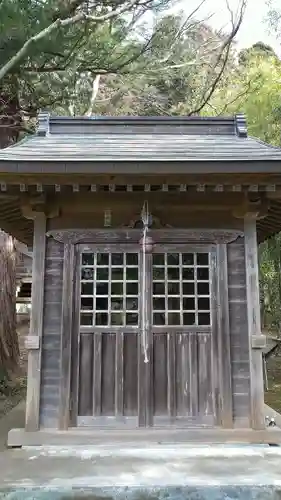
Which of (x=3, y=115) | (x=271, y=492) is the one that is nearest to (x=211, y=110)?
(x=3, y=115)

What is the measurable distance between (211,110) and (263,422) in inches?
456

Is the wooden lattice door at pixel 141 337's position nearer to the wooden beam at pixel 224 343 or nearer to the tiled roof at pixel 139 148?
the wooden beam at pixel 224 343

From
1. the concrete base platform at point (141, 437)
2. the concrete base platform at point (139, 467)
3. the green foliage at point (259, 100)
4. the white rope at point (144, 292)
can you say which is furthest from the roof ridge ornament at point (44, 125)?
the green foliage at point (259, 100)

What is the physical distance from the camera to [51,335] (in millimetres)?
5051

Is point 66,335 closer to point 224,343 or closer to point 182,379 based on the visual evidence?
point 182,379

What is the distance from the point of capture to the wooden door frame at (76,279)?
16.1ft

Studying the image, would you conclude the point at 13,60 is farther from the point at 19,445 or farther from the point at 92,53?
the point at 19,445

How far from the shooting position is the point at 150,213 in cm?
512

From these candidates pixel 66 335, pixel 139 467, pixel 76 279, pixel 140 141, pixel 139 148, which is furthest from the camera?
pixel 140 141

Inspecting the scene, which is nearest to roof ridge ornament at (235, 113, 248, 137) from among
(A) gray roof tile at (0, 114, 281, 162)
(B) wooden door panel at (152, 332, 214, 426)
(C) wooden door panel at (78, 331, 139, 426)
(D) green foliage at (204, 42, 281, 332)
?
(A) gray roof tile at (0, 114, 281, 162)

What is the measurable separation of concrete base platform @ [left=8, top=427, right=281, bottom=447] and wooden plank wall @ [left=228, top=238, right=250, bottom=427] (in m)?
0.21

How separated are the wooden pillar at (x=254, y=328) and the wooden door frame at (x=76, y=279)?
177mm

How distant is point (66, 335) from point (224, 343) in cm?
176

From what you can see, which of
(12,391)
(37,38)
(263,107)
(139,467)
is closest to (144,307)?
(139,467)
